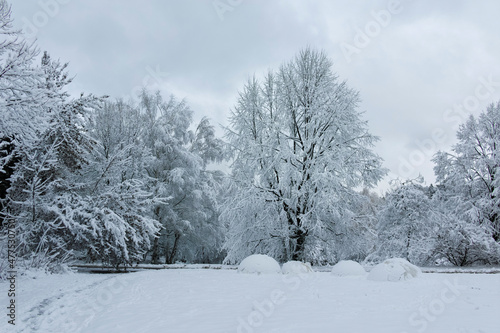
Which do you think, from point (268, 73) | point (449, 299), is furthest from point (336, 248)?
point (268, 73)

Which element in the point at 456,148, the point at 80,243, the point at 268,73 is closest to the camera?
the point at 80,243

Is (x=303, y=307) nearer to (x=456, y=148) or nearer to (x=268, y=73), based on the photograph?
(x=268, y=73)

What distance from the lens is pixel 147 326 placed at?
5730 mm

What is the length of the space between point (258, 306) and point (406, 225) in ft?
53.4

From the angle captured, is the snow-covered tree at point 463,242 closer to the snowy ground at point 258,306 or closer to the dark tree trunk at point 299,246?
the snowy ground at point 258,306

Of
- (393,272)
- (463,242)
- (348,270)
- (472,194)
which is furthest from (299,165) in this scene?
(472,194)

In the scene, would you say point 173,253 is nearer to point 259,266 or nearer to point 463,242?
point 259,266

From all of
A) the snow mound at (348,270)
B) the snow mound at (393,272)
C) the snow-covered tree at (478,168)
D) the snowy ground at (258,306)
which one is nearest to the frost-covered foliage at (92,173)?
the snowy ground at (258,306)

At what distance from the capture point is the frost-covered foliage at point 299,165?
14.7 m

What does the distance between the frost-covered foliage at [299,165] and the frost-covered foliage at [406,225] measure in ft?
18.2

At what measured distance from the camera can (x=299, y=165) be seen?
610 inches

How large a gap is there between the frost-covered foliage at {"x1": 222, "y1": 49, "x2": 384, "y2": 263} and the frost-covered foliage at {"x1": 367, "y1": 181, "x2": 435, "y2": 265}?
18.2ft

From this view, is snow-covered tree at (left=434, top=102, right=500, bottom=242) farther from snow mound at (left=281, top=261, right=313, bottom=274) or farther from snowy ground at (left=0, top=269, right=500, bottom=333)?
snow mound at (left=281, top=261, right=313, bottom=274)

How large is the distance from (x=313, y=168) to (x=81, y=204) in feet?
34.8
